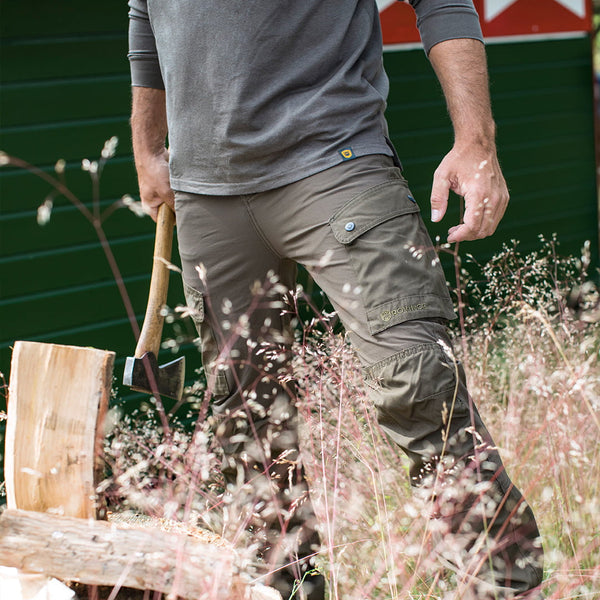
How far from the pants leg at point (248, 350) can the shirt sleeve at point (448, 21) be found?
2.09 ft

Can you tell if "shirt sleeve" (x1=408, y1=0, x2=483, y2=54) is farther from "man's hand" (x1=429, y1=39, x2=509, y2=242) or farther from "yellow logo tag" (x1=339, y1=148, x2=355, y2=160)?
"yellow logo tag" (x1=339, y1=148, x2=355, y2=160)

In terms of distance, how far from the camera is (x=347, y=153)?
1931 millimetres

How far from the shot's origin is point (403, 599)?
1.83 meters

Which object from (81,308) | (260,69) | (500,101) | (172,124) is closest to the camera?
(260,69)

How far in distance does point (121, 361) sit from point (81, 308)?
28 centimetres

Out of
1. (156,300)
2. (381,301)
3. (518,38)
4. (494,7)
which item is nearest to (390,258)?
(381,301)

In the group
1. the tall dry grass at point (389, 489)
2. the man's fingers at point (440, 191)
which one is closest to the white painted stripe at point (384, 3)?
the tall dry grass at point (389, 489)

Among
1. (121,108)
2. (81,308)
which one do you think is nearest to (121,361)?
(81,308)

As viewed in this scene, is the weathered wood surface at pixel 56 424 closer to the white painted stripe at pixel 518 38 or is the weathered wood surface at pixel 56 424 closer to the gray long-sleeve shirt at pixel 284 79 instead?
the gray long-sleeve shirt at pixel 284 79

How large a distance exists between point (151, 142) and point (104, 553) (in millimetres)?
1230

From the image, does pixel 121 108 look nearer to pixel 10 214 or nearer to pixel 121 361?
pixel 10 214

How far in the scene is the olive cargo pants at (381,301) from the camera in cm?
178

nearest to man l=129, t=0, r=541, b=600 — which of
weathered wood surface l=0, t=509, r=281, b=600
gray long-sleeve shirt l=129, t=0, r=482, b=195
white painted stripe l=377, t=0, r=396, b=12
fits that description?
gray long-sleeve shirt l=129, t=0, r=482, b=195

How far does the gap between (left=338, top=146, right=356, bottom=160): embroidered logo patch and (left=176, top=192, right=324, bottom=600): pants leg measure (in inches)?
11.8
